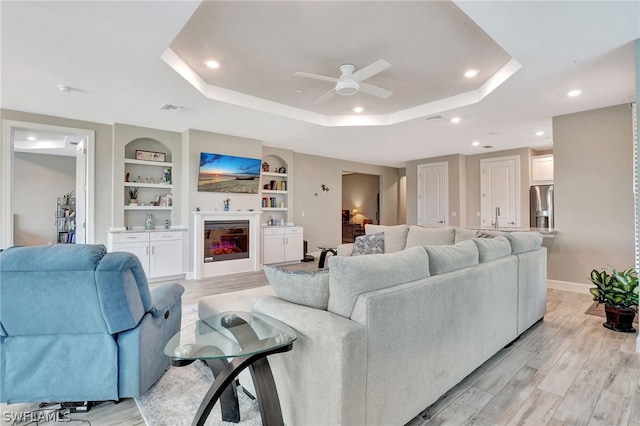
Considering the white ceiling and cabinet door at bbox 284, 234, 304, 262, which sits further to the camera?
cabinet door at bbox 284, 234, 304, 262

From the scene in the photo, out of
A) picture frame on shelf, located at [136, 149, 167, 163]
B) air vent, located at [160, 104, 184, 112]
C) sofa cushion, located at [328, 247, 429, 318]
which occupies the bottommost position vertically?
sofa cushion, located at [328, 247, 429, 318]

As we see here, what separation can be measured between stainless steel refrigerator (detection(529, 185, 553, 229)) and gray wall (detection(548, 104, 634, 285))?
2166 millimetres

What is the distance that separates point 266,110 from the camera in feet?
14.8

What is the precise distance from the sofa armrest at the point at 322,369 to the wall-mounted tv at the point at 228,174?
445cm

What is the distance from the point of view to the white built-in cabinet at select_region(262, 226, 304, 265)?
21.8 ft

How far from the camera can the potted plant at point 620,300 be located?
3.13 meters

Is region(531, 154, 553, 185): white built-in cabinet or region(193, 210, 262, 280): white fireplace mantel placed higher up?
region(531, 154, 553, 185): white built-in cabinet

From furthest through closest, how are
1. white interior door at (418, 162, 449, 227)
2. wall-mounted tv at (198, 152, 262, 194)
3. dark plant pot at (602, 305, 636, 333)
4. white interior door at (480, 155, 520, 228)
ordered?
white interior door at (418, 162, 449, 227) < white interior door at (480, 155, 520, 228) < wall-mounted tv at (198, 152, 262, 194) < dark plant pot at (602, 305, 636, 333)

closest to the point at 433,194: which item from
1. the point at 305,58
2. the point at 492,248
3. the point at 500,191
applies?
the point at 500,191

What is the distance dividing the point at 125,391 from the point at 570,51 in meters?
4.36

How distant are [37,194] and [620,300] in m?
11.2

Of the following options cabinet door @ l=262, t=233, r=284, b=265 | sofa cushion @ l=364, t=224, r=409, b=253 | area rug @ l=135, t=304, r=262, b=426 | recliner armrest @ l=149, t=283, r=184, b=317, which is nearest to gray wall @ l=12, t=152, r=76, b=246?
cabinet door @ l=262, t=233, r=284, b=265

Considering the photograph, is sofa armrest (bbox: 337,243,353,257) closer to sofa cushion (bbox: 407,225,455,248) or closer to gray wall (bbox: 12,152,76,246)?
sofa cushion (bbox: 407,225,455,248)

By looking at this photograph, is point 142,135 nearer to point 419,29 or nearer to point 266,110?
point 266,110
